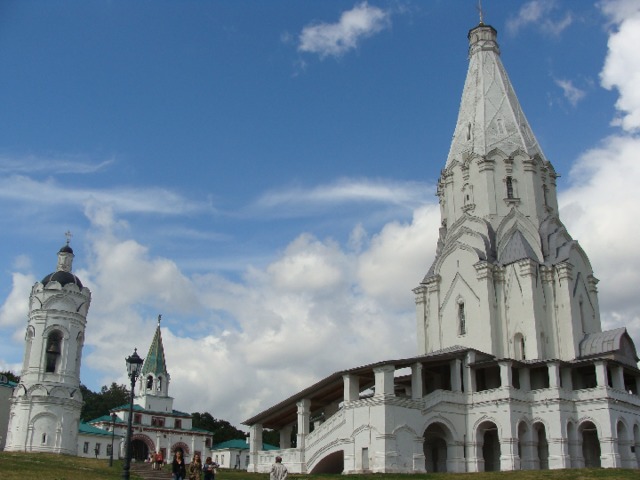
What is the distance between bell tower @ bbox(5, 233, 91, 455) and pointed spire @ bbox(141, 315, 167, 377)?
19.4 m

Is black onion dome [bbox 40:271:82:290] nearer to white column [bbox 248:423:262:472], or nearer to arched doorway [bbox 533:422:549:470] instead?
white column [bbox 248:423:262:472]

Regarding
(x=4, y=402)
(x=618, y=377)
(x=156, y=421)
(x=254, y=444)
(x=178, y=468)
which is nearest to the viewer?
(x=178, y=468)

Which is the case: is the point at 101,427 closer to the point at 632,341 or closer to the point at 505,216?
the point at 505,216

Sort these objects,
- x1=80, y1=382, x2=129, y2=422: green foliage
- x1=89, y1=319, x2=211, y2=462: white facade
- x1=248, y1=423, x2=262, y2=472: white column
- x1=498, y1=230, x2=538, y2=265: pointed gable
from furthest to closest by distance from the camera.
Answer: x1=80, y1=382, x2=129, y2=422: green foliage → x1=89, y1=319, x2=211, y2=462: white facade → x1=498, y1=230, x2=538, y2=265: pointed gable → x1=248, y1=423, x2=262, y2=472: white column

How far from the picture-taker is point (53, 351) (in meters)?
47.6

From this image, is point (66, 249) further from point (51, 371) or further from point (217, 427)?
point (217, 427)

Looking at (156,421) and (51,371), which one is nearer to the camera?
(51,371)

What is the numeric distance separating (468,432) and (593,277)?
1266 centimetres

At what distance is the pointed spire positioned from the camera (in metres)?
68.1

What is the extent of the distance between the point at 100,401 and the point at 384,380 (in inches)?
2679

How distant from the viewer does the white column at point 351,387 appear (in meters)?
32.1

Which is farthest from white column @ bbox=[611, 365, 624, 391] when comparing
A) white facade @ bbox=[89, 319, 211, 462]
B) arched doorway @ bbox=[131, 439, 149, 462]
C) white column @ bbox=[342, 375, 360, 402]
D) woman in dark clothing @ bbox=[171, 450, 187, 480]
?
arched doorway @ bbox=[131, 439, 149, 462]

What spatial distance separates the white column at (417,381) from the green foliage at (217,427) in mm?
54328

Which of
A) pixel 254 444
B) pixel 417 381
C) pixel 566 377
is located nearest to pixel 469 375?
pixel 417 381
